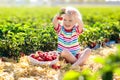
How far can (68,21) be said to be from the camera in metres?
5.61

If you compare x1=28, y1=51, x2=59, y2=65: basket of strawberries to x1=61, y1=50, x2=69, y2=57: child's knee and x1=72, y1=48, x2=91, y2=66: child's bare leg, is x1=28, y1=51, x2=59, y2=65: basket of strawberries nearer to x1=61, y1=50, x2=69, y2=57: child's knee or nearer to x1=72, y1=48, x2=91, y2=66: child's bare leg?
x1=61, y1=50, x2=69, y2=57: child's knee

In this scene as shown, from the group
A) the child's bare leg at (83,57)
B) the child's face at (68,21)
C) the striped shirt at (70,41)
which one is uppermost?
the child's face at (68,21)

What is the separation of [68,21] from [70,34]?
0.24 meters

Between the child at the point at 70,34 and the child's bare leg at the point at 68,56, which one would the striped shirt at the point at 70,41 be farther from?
the child's bare leg at the point at 68,56

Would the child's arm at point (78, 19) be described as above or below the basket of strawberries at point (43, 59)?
above

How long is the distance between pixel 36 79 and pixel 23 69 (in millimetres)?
538

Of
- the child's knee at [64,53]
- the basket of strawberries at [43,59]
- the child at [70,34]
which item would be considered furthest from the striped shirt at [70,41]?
the basket of strawberries at [43,59]

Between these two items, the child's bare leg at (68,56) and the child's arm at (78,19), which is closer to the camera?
the child's bare leg at (68,56)

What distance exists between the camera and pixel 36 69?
513cm

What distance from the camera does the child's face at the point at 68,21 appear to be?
558 cm

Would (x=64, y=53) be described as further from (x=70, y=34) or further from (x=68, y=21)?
(x=68, y=21)

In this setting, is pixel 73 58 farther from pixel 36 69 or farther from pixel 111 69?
pixel 111 69

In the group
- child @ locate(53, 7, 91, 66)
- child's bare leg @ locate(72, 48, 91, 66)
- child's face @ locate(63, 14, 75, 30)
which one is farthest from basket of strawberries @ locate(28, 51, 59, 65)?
child's face @ locate(63, 14, 75, 30)

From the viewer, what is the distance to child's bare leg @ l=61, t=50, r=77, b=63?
18.0 feet
